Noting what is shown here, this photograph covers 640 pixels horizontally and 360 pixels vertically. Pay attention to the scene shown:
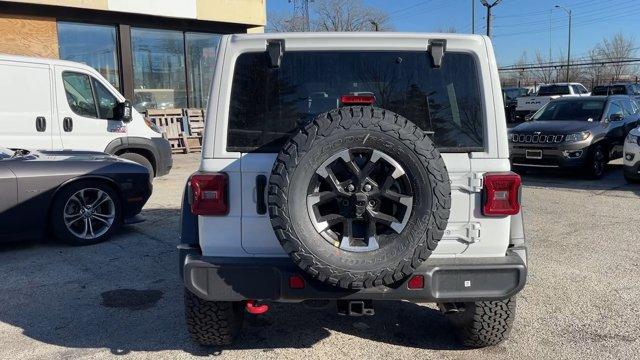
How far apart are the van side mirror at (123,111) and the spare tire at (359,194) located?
635cm

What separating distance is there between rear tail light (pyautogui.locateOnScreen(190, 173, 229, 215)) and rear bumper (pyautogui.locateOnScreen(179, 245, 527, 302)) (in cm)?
29

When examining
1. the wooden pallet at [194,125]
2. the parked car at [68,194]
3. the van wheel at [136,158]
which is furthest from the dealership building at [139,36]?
the parked car at [68,194]

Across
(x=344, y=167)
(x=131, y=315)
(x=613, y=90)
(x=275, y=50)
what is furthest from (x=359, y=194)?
(x=613, y=90)

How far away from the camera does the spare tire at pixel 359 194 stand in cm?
267

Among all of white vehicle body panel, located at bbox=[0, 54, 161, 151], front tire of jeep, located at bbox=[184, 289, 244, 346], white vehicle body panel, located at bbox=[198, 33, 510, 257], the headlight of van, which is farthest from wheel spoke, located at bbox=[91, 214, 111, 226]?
the headlight of van

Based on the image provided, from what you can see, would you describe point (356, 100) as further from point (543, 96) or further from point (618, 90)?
point (618, 90)

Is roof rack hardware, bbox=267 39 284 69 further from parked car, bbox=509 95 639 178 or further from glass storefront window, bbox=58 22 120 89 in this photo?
glass storefront window, bbox=58 22 120 89

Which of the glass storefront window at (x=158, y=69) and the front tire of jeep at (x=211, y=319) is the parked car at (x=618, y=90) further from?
the front tire of jeep at (x=211, y=319)

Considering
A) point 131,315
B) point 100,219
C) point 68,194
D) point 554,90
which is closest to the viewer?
point 131,315

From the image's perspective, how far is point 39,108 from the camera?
7656 millimetres

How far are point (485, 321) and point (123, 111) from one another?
6.69 m

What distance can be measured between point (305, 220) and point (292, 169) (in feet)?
0.87

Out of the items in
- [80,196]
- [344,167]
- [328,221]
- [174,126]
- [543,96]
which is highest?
[543,96]

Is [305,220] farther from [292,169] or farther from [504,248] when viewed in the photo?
[504,248]
